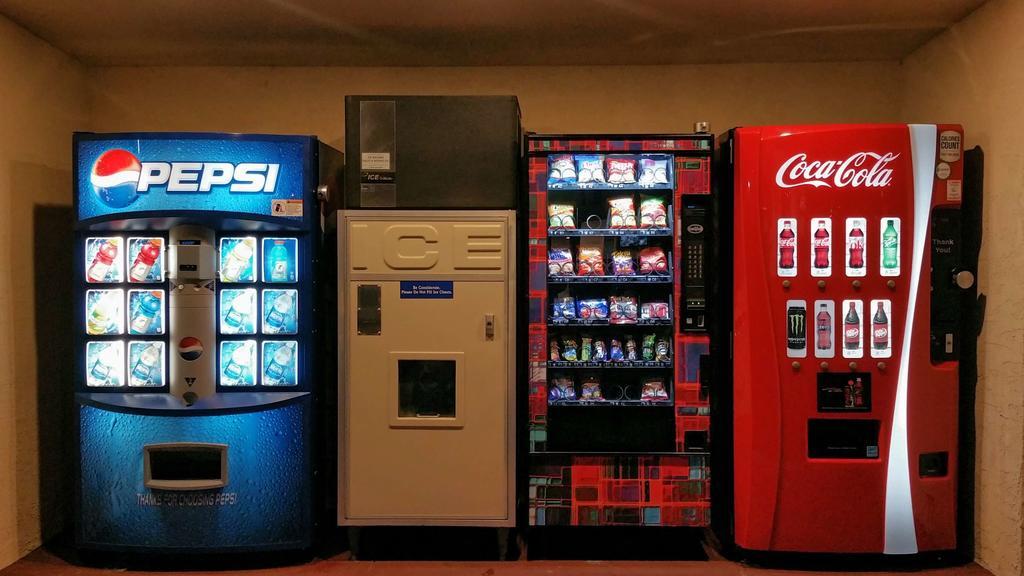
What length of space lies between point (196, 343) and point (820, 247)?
2.76m

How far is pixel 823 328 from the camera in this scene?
267 centimetres

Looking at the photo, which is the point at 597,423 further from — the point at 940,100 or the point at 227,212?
the point at 940,100

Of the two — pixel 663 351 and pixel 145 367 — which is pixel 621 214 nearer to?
pixel 663 351

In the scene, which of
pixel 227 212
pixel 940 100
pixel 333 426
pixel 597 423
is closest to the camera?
pixel 227 212

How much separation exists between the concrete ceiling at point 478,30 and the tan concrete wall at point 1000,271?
26 cm

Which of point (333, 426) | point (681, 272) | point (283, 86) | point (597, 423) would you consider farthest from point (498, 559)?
point (283, 86)

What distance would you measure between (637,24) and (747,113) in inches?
38.2

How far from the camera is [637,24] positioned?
117 inches

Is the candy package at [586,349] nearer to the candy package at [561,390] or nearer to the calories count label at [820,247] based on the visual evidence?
the candy package at [561,390]

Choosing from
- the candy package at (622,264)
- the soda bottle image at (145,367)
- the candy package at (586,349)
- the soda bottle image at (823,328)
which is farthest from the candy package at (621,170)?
the soda bottle image at (145,367)

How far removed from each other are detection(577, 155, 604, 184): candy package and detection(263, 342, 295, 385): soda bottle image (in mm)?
1538

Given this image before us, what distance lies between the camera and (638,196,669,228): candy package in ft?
9.35

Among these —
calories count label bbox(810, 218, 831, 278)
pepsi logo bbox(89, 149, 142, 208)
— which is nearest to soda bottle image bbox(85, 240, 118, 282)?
pepsi logo bbox(89, 149, 142, 208)

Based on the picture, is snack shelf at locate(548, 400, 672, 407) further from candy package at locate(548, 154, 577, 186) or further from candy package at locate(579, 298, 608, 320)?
candy package at locate(548, 154, 577, 186)
